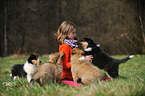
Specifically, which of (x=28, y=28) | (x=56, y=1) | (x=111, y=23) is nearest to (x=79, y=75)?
(x=111, y=23)

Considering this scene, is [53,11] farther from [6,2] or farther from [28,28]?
[6,2]

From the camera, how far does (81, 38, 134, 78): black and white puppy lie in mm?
3678

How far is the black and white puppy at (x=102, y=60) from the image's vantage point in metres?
3.68

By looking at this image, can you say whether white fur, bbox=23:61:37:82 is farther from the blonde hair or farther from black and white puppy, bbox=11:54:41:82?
the blonde hair

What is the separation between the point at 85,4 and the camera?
12297mm

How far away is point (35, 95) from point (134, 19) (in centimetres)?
851

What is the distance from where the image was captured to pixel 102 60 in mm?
3963

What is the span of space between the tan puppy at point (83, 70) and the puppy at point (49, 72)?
0.41 m

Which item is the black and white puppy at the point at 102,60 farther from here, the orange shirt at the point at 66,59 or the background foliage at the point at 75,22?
the background foliage at the point at 75,22

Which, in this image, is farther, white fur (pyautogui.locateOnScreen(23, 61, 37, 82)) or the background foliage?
the background foliage

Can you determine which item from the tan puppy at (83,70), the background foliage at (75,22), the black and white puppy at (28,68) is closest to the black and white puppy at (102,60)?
the tan puppy at (83,70)

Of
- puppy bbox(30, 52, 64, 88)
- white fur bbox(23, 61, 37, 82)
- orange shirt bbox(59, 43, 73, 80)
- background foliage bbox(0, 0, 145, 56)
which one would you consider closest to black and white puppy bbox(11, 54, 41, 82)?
white fur bbox(23, 61, 37, 82)

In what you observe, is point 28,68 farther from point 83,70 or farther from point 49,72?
point 83,70

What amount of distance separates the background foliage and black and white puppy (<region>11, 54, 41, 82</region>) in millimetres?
4251
